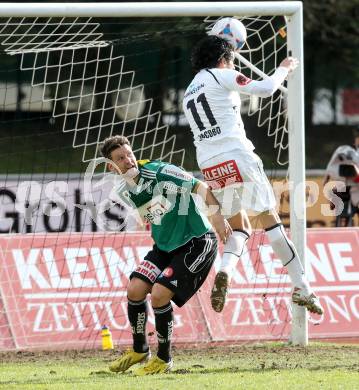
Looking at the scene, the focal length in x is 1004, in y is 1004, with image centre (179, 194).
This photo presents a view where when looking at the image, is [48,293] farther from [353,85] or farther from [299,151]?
[353,85]

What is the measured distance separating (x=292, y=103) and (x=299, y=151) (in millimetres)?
490

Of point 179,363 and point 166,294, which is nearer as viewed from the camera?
point 166,294

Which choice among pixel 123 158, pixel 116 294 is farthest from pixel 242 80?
pixel 116 294

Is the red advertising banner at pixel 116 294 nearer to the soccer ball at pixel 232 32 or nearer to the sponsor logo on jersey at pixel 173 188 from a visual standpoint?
the sponsor logo on jersey at pixel 173 188

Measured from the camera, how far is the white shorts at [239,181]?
8.27m

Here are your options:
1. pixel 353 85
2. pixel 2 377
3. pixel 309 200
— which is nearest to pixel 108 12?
pixel 2 377

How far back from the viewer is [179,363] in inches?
359

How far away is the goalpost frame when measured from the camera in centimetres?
944

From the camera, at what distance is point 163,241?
8.34 meters

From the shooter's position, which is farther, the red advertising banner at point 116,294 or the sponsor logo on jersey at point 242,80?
the red advertising banner at point 116,294

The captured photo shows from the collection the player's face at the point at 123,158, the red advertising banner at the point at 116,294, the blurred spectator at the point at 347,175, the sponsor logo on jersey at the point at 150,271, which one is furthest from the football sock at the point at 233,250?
the blurred spectator at the point at 347,175

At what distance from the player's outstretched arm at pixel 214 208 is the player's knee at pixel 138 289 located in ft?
2.51

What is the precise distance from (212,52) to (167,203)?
1.32 meters

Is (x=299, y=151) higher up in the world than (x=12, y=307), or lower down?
higher up
